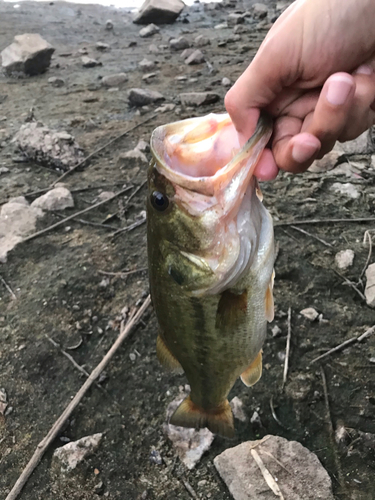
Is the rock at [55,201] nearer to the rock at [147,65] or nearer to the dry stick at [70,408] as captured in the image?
the dry stick at [70,408]

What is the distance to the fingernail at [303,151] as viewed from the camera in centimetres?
169

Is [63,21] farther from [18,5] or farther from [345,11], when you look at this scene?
[345,11]

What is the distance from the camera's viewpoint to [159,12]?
13.3 m

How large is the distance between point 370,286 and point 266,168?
6.43 feet

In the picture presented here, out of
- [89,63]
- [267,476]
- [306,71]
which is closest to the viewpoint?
[306,71]

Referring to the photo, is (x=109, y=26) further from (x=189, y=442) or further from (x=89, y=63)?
(x=189, y=442)

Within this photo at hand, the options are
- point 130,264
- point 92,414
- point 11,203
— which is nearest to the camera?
point 92,414

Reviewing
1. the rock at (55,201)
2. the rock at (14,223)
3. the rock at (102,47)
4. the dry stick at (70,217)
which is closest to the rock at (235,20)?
the rock at (102,47)

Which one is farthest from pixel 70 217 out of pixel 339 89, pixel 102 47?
pixel 102 47

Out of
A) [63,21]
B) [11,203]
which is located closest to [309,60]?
[11,203]

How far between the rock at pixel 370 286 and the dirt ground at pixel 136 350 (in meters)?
0.07

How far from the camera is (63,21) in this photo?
1411cm

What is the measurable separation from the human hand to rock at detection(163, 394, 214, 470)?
5.77ft

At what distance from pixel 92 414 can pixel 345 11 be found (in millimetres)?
2677
